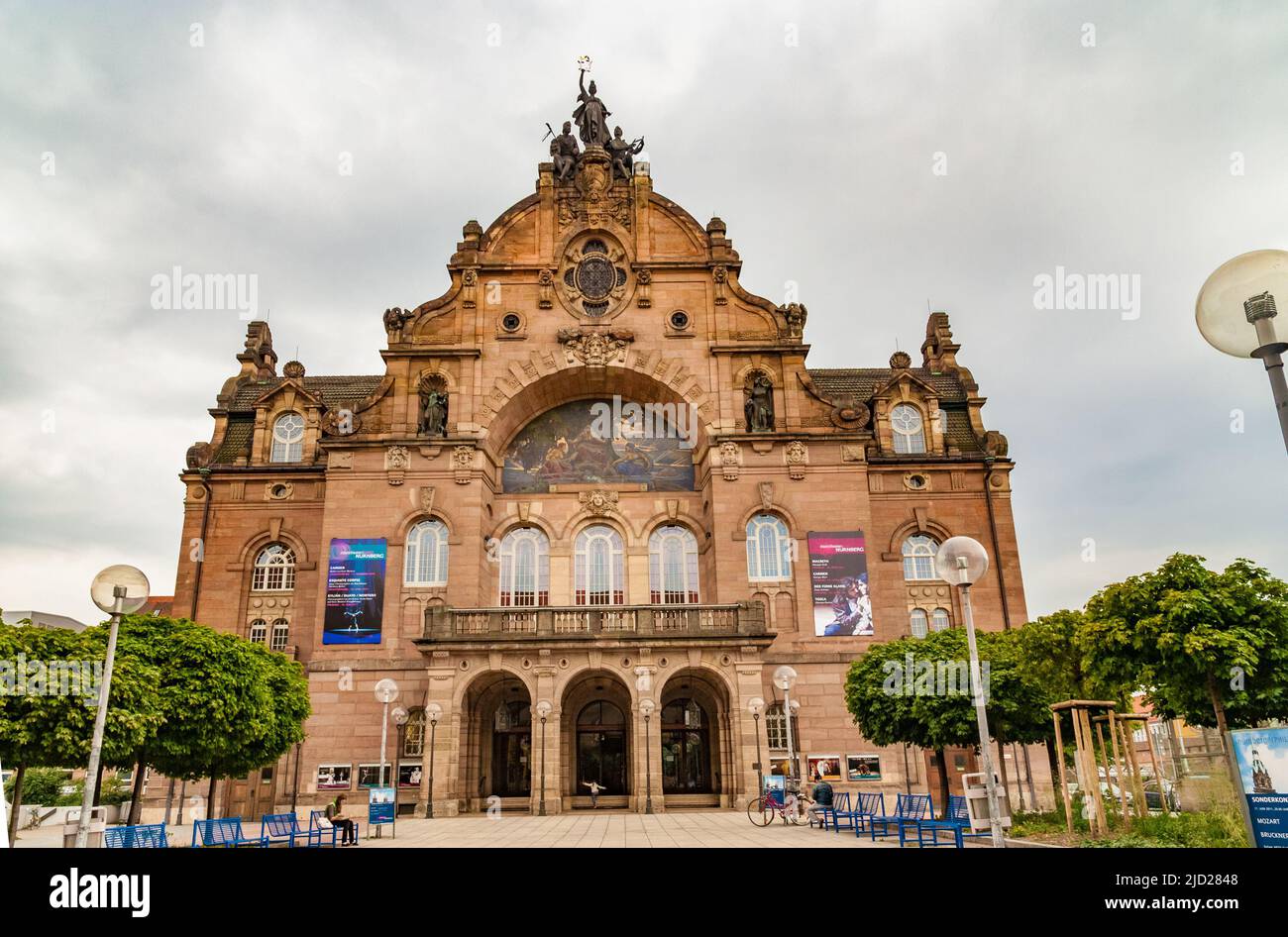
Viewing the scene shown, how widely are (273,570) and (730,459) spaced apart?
23.9 m

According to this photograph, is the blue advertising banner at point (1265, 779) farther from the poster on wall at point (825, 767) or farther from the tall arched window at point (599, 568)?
the tall arched window at point (599, 568)

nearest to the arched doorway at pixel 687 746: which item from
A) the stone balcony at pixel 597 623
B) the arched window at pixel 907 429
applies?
the stone balcony at pixel 597 623

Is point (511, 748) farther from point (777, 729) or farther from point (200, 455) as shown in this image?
point (200, 455)

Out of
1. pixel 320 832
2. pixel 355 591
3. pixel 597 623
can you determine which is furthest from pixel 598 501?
pixel 320 832

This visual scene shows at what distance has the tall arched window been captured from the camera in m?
43.9

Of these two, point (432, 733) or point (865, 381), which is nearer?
point (432, 733)

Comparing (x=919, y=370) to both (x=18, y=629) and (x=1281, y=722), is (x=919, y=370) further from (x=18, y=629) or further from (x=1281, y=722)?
(x=18, y=629)

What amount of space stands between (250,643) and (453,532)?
13.5 m

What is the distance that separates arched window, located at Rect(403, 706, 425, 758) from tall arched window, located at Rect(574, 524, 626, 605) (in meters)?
9.09

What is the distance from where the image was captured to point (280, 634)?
44094mm

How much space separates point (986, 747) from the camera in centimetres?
1398

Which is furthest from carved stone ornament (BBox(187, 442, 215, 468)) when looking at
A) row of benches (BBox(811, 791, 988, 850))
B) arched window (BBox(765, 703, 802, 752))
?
row of benches (BBox(811, 791, 988, 850))
